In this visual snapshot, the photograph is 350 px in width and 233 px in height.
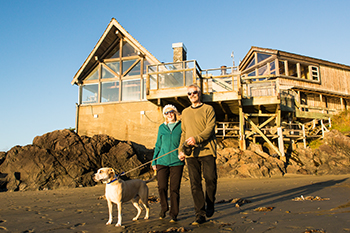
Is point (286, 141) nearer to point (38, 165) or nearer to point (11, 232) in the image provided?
point (38, 165)

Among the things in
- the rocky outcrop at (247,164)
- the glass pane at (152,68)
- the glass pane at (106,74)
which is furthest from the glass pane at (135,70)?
the rocky outcrop at (247,164)

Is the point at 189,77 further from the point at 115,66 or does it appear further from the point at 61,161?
the point at 115,66

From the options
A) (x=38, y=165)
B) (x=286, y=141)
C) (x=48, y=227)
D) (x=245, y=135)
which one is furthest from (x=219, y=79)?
(x=48, y=227)

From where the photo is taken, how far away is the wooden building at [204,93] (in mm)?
15062

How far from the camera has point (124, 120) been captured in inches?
730

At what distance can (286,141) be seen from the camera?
1981 centimetres

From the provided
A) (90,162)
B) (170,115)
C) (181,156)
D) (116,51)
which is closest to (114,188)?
(181,156)

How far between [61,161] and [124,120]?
6.36 metres

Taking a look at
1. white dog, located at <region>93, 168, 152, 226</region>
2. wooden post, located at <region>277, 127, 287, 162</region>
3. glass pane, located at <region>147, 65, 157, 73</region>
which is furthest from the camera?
wooden post, located at <region>277, 127, 287, 162</region>

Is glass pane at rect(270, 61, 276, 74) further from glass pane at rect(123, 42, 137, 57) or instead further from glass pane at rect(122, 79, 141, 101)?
glass pane at rect(123, 42, 137, 57)

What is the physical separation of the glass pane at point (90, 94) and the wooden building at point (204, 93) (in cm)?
8

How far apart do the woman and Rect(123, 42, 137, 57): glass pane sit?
51.8 feet

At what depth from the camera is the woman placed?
450cm

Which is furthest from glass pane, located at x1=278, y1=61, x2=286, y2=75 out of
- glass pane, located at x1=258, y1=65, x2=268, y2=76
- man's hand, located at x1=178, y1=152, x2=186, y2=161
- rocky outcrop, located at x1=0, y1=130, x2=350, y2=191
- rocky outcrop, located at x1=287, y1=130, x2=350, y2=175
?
man's hand, located at x1=178, y1=152, x2=186, y2=161
